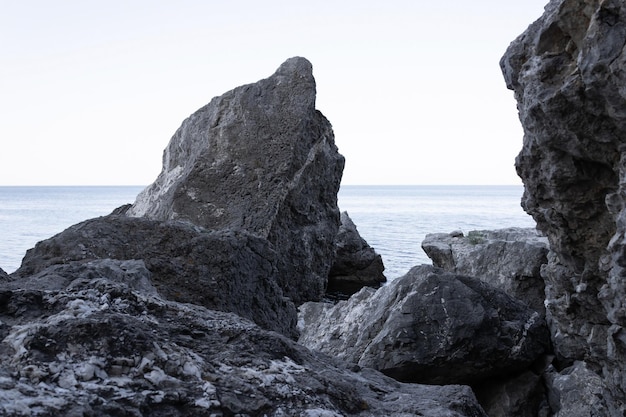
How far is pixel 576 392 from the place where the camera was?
1016 centimetres

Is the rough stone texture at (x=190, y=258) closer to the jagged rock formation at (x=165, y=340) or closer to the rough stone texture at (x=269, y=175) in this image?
the jagged rock formation at (x=165, y=340)

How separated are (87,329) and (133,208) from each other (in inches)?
536

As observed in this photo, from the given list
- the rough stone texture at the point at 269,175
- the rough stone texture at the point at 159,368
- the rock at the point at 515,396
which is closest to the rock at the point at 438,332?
the rock at the point at 515,396

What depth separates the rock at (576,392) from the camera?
32.4 feet

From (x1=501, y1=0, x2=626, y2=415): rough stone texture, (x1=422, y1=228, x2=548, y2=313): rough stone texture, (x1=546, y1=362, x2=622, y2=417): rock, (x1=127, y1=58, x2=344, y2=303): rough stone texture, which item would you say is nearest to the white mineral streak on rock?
(x1=127, y1=58, x2=344, y2=303): rough stone texture

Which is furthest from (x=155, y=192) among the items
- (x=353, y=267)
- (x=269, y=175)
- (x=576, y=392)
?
(x=576, y=392)

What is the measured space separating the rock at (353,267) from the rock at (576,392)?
1128cm

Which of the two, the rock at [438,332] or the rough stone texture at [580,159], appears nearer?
the rough stone texture at [580,159]

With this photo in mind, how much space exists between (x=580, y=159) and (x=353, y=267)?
1603 cm

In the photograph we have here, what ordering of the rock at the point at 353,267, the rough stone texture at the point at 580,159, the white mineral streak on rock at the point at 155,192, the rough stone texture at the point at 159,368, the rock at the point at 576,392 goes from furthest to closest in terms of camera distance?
the rock at the point at 353,267
the white mineral streak on rock at the point at 155,192
the rock at the point at 576,392
the rough stone texture at the point at 580,159
the rough stone texture at the point at 159,368

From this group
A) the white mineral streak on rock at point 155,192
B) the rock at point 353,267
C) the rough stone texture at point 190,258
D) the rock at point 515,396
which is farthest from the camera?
the rock at point 353,267

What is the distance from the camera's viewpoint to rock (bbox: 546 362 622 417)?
9891mm

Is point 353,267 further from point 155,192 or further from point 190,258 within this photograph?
point 190,258

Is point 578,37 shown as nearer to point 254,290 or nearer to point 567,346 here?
point 254,290
